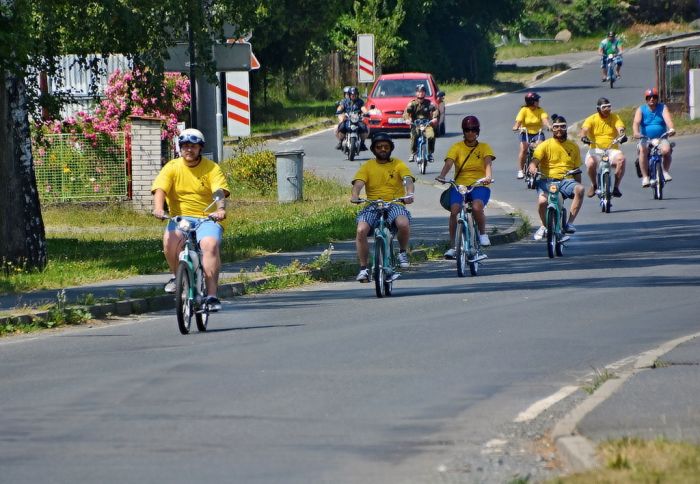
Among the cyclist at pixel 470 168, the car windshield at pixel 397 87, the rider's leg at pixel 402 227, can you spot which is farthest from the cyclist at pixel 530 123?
the car windshield at pixel 397 87

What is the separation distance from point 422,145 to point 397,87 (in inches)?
410

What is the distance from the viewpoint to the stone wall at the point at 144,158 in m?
28.0

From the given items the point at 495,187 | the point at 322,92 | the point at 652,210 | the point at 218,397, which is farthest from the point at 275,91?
the point at 218,397

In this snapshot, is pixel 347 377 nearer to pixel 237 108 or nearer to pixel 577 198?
pixel 577 198

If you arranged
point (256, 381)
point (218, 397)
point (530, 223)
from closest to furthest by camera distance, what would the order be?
point (218, 397) → point (256, 381) → point (530, 223)

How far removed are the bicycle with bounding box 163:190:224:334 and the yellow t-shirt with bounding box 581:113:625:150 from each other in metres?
13.1

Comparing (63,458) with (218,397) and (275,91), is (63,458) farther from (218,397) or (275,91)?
(275,91)

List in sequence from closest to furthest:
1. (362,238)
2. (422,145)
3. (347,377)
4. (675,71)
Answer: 1. (347,377)
2. (362,238)
3. (422,145)
4. (675,71)

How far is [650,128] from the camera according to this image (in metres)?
27.8

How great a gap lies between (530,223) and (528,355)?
13352 mm

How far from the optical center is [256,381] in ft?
34.9

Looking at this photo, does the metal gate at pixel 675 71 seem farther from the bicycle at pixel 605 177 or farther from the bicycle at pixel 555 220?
the bicycle at pixel 555 220

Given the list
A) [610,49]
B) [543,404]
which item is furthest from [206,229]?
[610,49]

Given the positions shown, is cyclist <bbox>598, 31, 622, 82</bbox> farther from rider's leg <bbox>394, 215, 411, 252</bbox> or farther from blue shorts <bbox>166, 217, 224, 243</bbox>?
blue shorts <bbox>166, 217, 224, 243</bbox>
